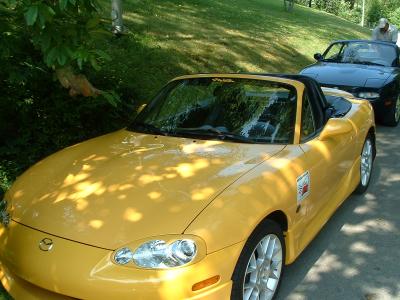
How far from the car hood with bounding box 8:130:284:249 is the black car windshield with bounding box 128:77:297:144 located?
0.51 feet

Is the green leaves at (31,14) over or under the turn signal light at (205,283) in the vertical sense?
over

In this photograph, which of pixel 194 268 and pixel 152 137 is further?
pixel 152 137

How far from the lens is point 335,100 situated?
17.3 feet

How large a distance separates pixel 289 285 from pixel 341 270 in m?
0.49

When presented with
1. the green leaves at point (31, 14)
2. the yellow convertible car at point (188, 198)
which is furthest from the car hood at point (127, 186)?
the green leaves at point (31, 14)

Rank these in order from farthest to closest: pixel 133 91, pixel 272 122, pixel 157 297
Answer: pixel 133 91 → pixel 272 122 → pixel 157 297

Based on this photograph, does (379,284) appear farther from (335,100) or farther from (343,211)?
(335,100)

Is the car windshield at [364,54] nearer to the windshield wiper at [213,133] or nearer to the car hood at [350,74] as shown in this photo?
the car hood at [350,74]

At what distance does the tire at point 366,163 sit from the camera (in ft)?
16.8

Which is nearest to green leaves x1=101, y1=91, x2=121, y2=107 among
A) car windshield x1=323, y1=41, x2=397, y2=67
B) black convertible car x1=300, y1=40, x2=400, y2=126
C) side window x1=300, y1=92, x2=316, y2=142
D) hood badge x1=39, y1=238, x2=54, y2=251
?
side window x1=300, y1=92, x2=316, y2=142

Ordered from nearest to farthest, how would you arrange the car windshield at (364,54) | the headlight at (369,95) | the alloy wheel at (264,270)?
the alloy wheel at (264,270) < the headlight at (369,95) < the car windshield at (364,54)

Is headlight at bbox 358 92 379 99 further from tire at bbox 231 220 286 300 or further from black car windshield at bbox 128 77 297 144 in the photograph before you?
tire at bbox 231 220 286 300

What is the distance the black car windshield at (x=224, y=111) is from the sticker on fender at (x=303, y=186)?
0.35 meters

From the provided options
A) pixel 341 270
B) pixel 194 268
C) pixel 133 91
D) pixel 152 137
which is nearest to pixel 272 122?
pixel 152 137
